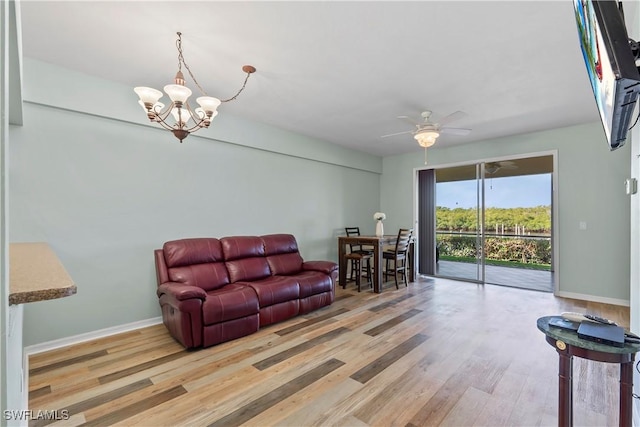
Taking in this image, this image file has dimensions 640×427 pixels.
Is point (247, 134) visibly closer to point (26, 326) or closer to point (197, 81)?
point (197, 81)

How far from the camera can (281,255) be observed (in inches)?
165

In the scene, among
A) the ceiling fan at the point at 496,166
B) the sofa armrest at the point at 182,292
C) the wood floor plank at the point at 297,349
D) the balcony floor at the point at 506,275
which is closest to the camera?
the wood floor plank at the point at 297,349

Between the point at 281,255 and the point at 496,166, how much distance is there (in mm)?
4491

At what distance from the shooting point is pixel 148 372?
90.3 inches

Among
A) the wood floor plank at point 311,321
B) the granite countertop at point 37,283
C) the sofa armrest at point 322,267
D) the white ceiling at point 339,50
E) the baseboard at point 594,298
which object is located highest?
the white ceiling at point 339,50

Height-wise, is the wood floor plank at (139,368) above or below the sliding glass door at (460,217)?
below

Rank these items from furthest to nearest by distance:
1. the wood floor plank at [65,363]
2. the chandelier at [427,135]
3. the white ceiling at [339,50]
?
the chandelier at [427,135]
the wood floor plank at [65,363]
the white ceiling at [339,50]

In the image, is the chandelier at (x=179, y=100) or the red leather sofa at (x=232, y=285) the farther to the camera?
the red leather sofa at (x=232, y=285)

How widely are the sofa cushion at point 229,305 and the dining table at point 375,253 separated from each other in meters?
2.31

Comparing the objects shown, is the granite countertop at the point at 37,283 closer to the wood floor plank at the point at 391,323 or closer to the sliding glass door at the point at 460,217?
the wood floor plank at the point at 391,323

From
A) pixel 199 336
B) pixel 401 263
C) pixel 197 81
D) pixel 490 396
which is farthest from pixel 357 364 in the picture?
pixel 401 263

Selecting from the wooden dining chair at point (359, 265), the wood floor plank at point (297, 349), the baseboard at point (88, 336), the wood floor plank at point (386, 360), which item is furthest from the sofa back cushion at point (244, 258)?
the wood floor plank at point (386, 360)

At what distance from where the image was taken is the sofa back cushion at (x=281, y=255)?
403cm

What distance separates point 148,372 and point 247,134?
313cm
